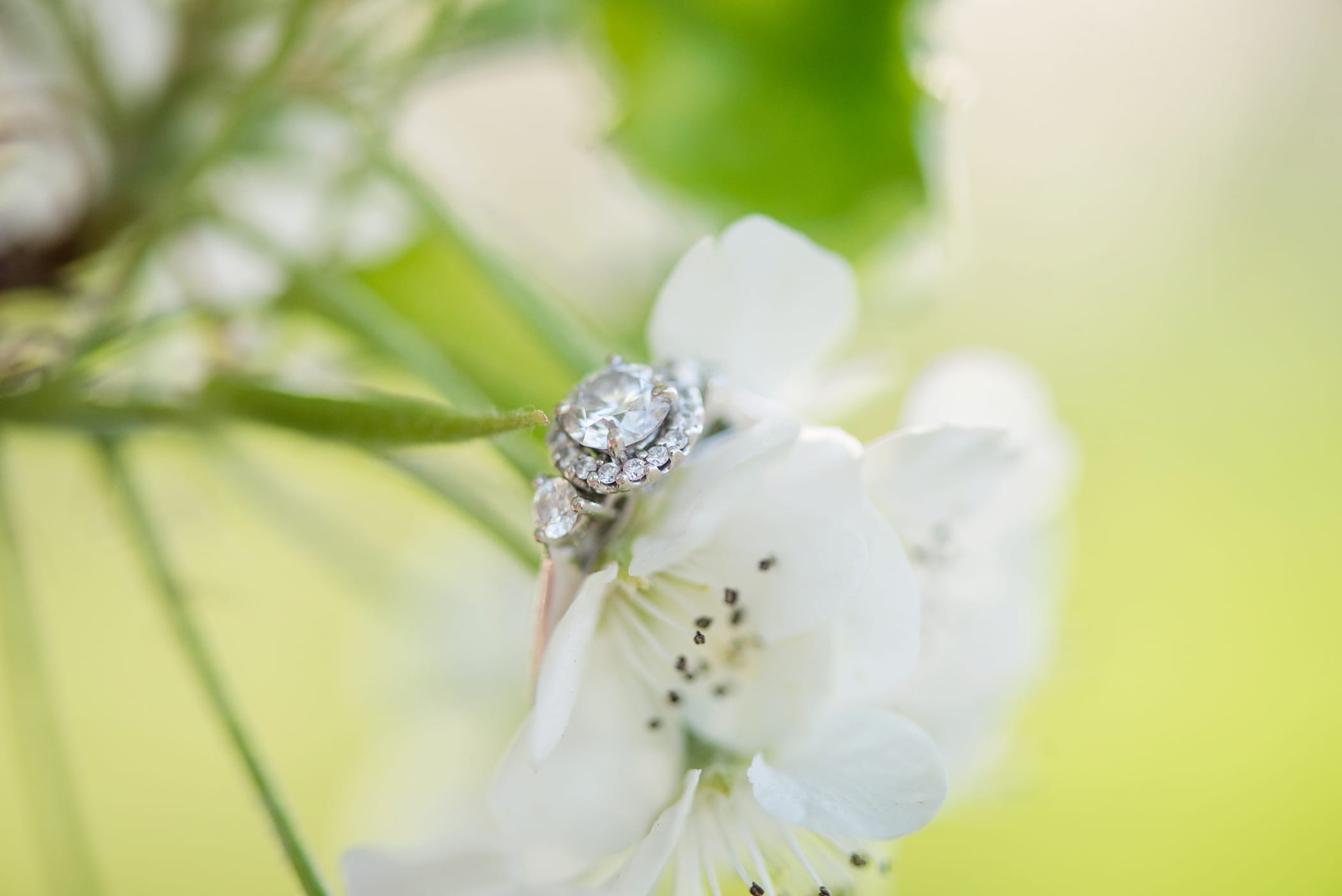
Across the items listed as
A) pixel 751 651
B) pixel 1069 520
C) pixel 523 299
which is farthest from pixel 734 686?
pixel 1069 520

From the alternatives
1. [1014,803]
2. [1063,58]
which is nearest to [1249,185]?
[1063,58]

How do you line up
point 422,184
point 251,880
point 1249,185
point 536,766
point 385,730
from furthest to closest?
point 1249,185
point 251,880
point 385,730
point 422,184
point 536,766

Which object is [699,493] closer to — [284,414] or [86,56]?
[284,414]

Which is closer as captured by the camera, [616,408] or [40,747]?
[616,408]

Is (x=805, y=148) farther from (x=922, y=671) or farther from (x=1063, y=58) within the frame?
(x=1063, y=58)

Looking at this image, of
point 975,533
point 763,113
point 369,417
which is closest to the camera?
point 369,417

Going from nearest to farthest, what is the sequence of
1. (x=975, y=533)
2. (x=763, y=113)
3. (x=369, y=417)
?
1. (x=369, y=417)
2. (x=975, y=533)
3. (x=763, y=113)

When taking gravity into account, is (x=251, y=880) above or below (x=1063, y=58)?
below

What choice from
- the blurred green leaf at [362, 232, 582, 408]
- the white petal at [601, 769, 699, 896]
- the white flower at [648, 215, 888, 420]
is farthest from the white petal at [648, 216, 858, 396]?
the blurred green leaf at [362, 232, 582, 408]
